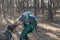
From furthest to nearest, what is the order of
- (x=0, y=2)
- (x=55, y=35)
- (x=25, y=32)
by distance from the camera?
(x=0, y=2) → (x=55, y=35) → (x=25, y=32)

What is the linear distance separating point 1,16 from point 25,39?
1382 centimetres

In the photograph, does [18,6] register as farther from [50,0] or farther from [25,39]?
[25,39]

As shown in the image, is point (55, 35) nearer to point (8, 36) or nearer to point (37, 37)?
point (37, 37)

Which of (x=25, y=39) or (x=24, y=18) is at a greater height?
(x=24, y=18)

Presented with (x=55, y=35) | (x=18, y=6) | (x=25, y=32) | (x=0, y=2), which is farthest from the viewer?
(x=18, y=6)

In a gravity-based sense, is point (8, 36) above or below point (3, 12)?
above

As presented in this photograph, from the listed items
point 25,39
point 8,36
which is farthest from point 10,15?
point 8,36

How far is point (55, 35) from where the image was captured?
1130cm

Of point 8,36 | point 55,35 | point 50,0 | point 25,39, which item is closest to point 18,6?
point 50,0

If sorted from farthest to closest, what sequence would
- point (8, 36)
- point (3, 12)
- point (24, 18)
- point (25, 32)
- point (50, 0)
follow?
point (3, 12), point (50, 0), point (25, 32), point (24, 18), point (8, 36)

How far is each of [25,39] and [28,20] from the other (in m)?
0.79

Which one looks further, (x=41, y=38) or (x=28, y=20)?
(x=41, y=38)

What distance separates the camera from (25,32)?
6734mm

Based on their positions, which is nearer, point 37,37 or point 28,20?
point 28,20
